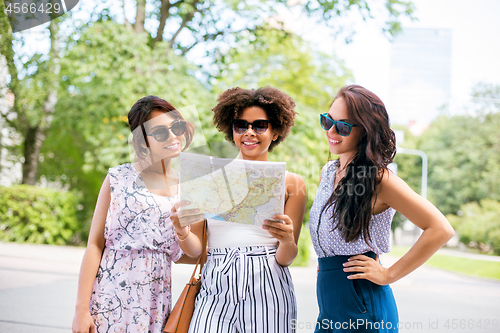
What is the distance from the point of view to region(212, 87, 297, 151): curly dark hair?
2074 mm

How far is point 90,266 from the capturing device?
1.83 metres

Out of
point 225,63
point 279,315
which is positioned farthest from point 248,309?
point 225,63

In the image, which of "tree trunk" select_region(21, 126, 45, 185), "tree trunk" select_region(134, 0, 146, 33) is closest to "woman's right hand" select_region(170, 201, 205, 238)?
"tree trunk" select_region(134, 0, 146, 33)

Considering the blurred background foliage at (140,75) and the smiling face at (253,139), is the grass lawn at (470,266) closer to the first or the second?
the blurred background foliage at (140,75)

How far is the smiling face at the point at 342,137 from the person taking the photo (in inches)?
69.5

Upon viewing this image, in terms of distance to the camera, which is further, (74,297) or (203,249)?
(74,297)

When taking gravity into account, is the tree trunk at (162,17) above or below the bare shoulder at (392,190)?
above

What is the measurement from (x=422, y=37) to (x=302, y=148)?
115871 mm

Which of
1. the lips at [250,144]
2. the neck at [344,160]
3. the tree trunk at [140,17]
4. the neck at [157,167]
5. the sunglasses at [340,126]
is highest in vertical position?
the tree trunk at [140,17]

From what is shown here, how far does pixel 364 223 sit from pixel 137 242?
103 cm

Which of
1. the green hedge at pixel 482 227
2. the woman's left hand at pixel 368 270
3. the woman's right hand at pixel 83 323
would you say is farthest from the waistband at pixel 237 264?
the green hedge at pixel 482 227
